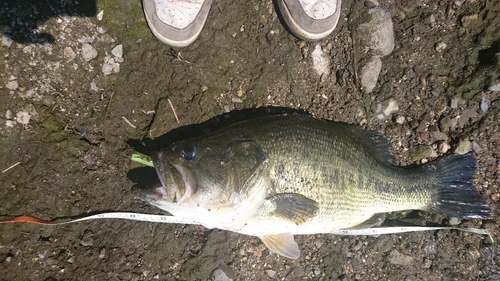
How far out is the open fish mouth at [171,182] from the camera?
9.02 ft

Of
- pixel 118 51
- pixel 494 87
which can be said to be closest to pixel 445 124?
pixel 494 87

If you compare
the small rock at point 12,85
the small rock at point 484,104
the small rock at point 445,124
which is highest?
the small rock at point 484,104

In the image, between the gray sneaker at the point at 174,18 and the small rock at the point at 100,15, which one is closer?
the gray sneaker at the point at 174,18

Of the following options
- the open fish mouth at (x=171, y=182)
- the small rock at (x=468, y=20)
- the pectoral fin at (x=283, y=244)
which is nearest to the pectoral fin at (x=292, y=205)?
the pectoral fin at (x=283, y=244)

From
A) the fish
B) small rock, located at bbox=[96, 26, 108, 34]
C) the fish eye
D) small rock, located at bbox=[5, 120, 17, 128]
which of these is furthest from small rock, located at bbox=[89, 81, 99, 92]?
the fish eye

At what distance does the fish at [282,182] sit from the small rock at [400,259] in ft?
1.96

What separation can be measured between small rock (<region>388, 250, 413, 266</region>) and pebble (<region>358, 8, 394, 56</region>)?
213 cm

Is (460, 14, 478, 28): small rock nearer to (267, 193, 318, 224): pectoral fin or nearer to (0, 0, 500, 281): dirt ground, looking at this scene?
(0, 0, 500, 281): dirt ground

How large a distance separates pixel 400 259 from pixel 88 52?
151 inches

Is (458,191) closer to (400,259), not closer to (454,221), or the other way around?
(454,221)

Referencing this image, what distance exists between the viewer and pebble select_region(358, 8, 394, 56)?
3.75 meters

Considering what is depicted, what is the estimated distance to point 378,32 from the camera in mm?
3742

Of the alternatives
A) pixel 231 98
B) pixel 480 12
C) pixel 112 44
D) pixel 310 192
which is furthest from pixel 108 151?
pixel 480 12

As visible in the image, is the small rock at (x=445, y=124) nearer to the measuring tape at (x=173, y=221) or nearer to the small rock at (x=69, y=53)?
the measuring tape at (x=173, y=221)
